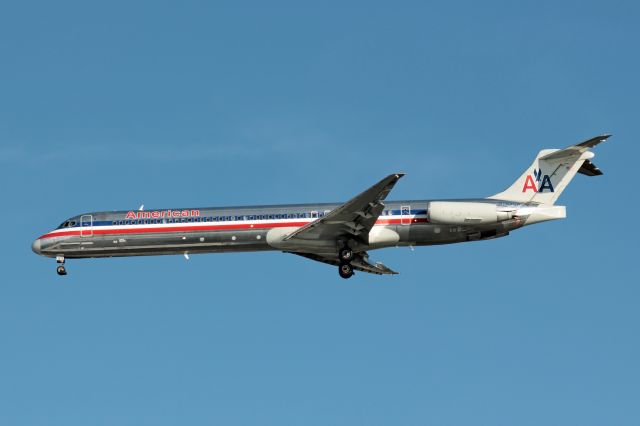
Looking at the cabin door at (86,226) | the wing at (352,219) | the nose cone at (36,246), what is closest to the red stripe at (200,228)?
the cabin door at (86,226)

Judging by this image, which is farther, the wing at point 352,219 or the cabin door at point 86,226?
the cabin door at point 86,226

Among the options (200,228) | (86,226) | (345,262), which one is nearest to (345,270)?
(345,262)

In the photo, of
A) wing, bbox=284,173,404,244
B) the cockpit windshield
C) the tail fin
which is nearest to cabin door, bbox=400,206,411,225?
wing, bbox=284,173,404,244

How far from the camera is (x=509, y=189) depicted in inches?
2232

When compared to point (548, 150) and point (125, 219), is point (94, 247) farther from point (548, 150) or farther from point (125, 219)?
point (548, 150)

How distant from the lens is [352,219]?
5438 cm

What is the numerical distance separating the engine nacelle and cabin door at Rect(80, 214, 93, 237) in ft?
51.6

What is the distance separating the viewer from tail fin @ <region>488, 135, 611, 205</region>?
183 feet

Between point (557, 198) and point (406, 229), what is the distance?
7.07 meters

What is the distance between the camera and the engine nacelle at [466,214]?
53875 millimetres

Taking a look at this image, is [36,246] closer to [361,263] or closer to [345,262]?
[345,262]

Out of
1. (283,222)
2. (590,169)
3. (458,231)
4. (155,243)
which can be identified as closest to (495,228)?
(458,231)

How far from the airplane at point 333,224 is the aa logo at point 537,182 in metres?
0.04

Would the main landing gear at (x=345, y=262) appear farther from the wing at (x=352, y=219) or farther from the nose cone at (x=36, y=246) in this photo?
the nose cone at (x=36, y=246)
